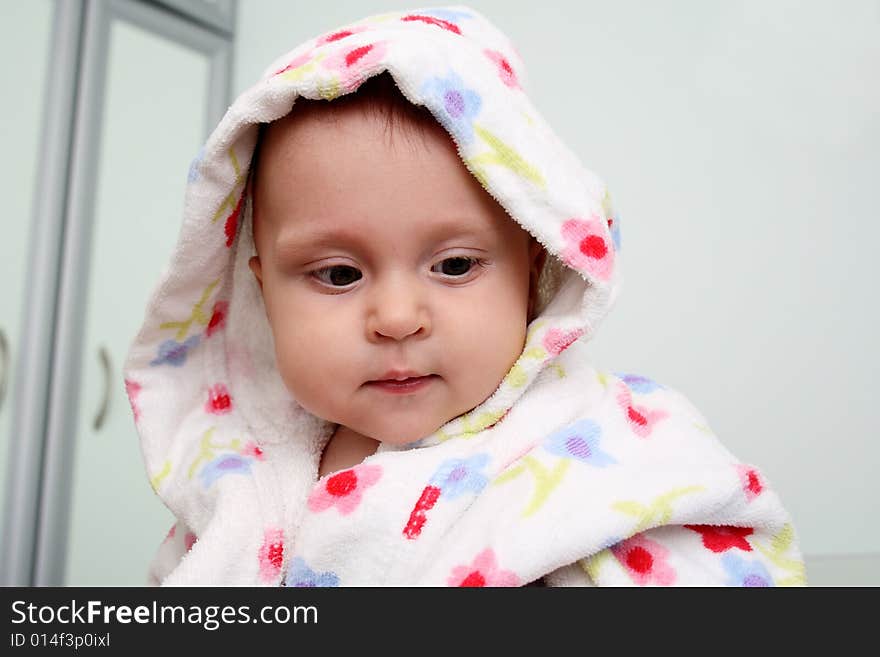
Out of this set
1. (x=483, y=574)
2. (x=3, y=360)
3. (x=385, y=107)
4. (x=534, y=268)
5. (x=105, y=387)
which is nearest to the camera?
(x=483, y=574)

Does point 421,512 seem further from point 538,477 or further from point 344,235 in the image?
point 344,235

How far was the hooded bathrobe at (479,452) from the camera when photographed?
0.54 metres

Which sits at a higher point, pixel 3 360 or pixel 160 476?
pixel 3 360

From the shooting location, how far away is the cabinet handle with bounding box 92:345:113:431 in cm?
180

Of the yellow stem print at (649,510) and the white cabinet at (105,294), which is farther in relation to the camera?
the white cabinet at (105,294)

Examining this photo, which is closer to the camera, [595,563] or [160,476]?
[595,563]

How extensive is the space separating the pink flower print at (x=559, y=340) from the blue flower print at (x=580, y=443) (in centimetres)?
7

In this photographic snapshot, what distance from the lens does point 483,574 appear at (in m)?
0.52

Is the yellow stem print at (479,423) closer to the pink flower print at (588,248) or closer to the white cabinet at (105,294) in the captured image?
the pink flower print at (588,248)

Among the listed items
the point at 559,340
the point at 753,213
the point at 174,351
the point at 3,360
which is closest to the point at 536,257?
the point at 559,340

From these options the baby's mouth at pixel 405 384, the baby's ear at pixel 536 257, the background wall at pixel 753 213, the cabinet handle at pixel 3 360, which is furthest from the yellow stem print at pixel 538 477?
the cabinet handle at pixel 3 360

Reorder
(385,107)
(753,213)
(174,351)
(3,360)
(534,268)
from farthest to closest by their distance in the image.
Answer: (3,360) → (753,213) → (174,351) → (534,268) → (385,107)

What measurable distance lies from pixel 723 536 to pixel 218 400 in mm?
555
